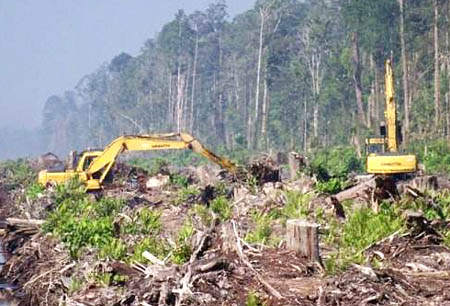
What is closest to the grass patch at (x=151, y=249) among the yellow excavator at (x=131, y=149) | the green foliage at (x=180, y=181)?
the yellow excavator at (x=131, y=149)

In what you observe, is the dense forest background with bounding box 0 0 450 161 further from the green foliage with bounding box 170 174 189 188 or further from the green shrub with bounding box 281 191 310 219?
the green shrub with bounding box 281 191 310 219

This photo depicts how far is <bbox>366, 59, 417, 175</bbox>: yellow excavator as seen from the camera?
88.4ft

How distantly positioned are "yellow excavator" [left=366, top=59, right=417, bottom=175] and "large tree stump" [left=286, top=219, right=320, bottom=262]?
13.9m

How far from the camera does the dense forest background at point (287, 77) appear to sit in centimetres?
6116

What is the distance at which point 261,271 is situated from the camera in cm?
1298

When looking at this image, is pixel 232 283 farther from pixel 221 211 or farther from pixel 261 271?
pixel 221 211

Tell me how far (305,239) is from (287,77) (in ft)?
224

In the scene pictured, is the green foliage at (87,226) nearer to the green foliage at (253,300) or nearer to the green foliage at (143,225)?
the green foliage at (143,225)

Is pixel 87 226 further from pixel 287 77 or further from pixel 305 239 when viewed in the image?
pixel 287 77

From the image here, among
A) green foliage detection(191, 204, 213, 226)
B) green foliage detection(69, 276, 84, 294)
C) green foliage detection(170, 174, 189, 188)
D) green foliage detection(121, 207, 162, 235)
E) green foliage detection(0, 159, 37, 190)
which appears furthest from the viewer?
green foliage detection(0, 159, 37, 190)

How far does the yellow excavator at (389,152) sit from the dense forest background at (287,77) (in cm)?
1365

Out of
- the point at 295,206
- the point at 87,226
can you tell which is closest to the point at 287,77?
the point at 295,206

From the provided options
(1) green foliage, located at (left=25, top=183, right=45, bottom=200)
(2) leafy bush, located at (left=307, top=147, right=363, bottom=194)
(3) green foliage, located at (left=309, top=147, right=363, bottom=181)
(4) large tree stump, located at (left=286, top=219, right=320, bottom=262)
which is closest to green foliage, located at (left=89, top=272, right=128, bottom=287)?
(4) large tree stump, located at (left=286, top=219, right=320, bottom=262)

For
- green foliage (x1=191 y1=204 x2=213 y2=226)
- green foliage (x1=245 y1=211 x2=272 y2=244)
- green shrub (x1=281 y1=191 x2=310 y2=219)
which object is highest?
green shrub (x1=281 y1=191 x2=310 y2=219)
